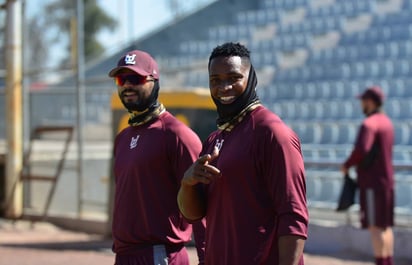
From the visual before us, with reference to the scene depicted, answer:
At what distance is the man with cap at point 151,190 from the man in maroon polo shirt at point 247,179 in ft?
3.48

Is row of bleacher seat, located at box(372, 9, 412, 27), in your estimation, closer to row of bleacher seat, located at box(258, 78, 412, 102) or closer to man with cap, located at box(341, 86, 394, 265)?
row of bleacher seat, located at box(258, 78, 412, 102)

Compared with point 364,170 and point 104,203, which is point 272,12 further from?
point 364,170

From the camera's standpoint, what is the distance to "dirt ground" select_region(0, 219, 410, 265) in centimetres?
949

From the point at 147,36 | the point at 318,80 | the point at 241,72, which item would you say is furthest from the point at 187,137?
the point at 147,36

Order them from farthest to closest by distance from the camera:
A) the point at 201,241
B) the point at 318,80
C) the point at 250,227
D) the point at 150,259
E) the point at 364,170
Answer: the point at 318,80 < the point at 364,170 < the point at 150,259 < the point at 201,241 < the point at 250,227

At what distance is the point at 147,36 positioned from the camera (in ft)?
74.2

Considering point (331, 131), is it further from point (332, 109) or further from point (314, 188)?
point (314, 188)

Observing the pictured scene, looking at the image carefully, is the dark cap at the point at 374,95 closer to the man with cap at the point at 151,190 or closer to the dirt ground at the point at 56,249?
the dirt ground at the point at 56,249

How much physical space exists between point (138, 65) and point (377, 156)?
4.23 meters

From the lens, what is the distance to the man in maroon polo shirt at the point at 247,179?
3.06 m

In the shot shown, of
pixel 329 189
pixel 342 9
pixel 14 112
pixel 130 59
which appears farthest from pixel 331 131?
pixel 130 59

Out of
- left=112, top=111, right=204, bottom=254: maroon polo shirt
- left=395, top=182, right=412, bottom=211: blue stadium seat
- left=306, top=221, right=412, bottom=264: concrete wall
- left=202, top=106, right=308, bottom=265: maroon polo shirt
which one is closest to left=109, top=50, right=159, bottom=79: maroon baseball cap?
left=112, top=111, right=204, bottom=254: maroon polo shirt

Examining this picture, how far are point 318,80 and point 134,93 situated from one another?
42.7ft

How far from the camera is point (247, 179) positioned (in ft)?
10.4
